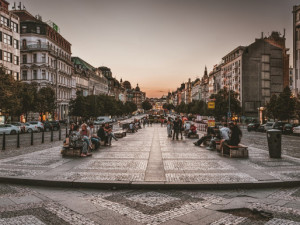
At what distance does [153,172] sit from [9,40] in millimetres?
50511

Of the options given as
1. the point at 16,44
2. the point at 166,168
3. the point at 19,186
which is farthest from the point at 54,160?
the point at 16,44

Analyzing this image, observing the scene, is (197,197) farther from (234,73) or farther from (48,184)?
(234,73)

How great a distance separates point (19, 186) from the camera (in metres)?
8.02

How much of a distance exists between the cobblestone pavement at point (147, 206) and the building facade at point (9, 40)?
4639 cm

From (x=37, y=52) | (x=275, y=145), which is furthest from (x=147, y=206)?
(x=37, y=52)

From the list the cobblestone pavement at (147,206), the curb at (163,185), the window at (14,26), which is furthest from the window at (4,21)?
the curb at (163,185)

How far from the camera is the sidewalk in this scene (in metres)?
7.83

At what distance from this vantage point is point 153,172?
30.5 feet

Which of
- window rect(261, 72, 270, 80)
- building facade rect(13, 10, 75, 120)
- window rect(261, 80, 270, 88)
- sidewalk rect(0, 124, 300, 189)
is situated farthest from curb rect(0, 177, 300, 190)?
window rect(261, 72, 270, 80)

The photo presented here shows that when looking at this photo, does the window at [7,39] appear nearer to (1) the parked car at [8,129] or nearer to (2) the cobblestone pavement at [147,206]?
(1) the parked car at [8,129]

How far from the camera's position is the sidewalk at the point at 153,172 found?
7828 millimetres

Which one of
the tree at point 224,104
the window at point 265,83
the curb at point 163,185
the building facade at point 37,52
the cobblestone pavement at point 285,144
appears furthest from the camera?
the window at point 265,83

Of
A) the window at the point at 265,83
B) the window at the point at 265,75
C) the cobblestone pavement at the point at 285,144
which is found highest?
the window at the point at 265,75

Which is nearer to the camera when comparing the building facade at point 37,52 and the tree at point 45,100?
the tree at point 45,100
